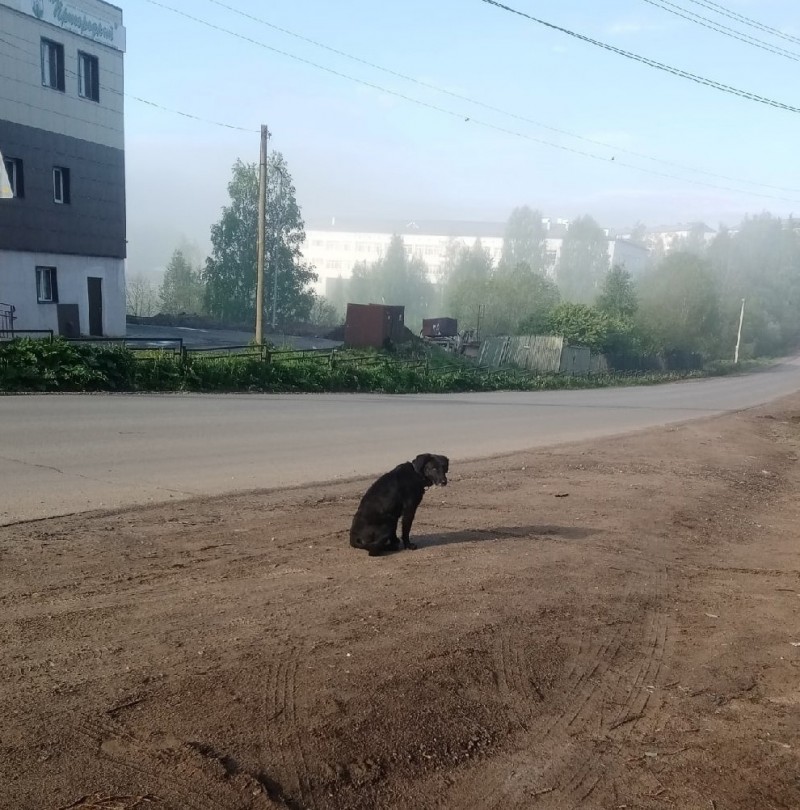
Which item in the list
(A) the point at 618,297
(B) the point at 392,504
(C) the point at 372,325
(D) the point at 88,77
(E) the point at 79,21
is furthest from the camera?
(A) the point at 618,297

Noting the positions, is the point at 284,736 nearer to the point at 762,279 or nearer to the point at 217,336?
the point at 217,336

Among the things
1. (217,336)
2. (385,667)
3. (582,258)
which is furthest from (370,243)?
(385,667)

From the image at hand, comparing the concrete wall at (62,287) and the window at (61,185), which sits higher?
the window at (61,185)

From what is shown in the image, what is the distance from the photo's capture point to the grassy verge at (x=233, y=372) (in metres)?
19.9

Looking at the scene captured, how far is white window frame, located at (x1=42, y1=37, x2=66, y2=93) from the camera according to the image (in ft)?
105

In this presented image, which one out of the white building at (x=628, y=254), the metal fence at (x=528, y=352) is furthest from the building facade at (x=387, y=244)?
the metal fence at (x=528, y=352)

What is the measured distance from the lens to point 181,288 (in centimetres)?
8069

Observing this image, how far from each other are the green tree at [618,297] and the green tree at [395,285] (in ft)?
148

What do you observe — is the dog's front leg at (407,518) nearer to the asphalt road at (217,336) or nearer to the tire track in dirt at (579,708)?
the tire track in dirt at (579,708)

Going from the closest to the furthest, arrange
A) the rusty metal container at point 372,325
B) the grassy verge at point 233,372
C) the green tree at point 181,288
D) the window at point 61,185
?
the grassy verge at point 233,372, the window at point 61,185, the rusty metal container at point 372,325, the green tree at point 181,288

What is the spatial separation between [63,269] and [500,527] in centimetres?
2956

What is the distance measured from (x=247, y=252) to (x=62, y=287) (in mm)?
34075

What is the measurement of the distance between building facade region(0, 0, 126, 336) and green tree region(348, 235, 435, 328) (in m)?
76.5

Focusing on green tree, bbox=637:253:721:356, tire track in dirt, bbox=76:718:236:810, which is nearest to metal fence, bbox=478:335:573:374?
green tree, bbox=637:253:721:356
